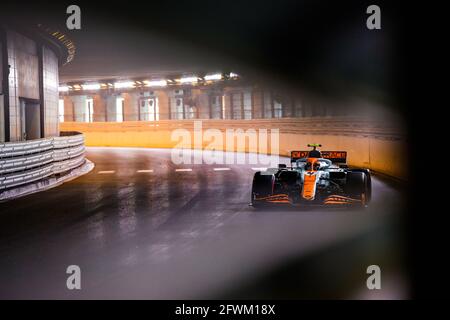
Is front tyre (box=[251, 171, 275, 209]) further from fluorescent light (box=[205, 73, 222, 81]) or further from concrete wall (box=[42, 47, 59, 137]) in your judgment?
fluorescent light (box=[205, 73, 222, 81])

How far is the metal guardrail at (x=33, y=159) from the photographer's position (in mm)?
13867

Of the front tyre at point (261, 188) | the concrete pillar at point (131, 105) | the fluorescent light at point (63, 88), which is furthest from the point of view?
the concrete pillar at point (131, 105)

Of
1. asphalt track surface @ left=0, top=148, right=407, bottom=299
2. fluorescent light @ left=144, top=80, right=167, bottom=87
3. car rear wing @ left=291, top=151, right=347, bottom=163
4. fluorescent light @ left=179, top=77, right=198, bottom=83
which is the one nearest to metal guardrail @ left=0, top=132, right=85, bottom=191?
asphalt track surface @ left=0, top=148, right=407, bottom=299

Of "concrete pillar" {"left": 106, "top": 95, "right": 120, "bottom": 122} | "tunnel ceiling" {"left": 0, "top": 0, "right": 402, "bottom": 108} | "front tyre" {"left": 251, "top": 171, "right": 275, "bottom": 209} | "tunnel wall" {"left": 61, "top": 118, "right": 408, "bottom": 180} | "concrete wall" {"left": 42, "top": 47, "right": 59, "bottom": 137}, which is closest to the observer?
"front tyre" {"left": 251, "top": 171, "right": 275, "bottom": 209}

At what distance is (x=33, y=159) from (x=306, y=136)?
15173 mm

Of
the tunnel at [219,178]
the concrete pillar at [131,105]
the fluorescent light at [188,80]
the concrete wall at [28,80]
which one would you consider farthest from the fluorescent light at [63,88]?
the concrete wall at [28,80]

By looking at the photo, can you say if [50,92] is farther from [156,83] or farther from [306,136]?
[156,83]

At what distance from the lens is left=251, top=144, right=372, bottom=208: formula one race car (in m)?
11.4

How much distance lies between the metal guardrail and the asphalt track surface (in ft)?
2.51

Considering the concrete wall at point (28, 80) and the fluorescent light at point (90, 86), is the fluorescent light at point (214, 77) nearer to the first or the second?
the fluorescent light at point (90, 86)

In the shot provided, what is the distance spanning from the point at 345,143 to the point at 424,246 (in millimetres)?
15242

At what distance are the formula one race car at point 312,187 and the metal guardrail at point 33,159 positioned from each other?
6083 mm
